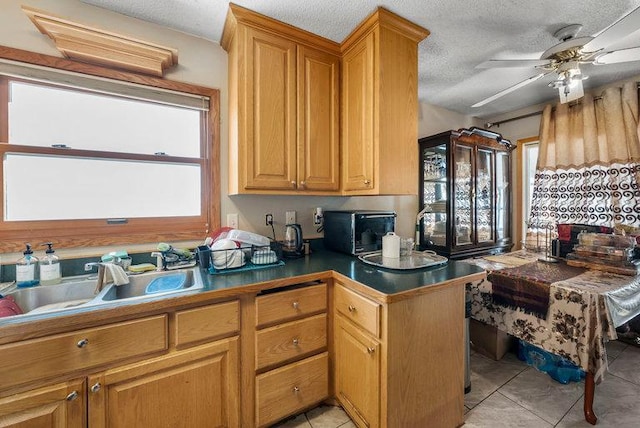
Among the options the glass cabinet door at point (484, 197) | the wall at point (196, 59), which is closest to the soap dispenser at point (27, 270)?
the wall at point (196, 59)

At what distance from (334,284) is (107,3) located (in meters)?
2.04

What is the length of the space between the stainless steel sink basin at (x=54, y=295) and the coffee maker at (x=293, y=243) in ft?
3.47

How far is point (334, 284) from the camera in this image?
4.83ft

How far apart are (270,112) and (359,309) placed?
126 cm

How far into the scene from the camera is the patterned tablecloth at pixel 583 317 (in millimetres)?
1322

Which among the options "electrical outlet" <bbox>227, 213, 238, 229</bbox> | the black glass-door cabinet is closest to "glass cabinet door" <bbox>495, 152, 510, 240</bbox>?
the black glass-door cabinet

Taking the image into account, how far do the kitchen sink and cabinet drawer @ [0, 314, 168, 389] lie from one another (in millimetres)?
171

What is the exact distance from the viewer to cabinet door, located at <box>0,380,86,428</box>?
0.85 metres

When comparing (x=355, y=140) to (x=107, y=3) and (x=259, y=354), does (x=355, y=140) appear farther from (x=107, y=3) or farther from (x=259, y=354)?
(x=107, y=3)

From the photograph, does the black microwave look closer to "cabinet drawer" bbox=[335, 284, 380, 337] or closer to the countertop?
the countertop

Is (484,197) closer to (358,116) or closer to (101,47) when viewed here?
(358,116)

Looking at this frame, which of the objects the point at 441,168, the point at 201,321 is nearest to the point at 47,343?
the point at 201,321

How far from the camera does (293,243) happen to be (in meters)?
1.83

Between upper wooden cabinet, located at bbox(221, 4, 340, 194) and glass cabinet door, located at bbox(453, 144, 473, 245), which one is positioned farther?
glass cabinet door, located at bbox(453, 144, 473, 245)
